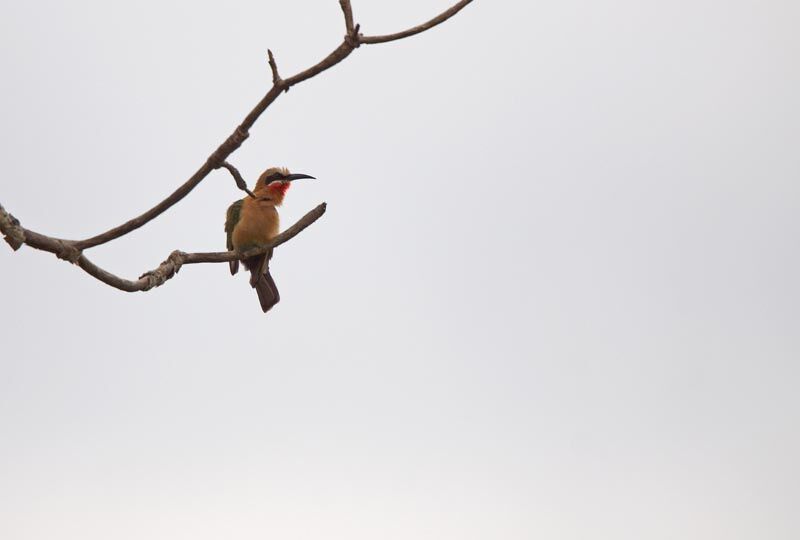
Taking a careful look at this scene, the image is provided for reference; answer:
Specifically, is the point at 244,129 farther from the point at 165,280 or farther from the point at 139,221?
the point at 165,280

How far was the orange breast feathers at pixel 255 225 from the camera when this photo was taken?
30.9 feet

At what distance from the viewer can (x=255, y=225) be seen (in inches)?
372

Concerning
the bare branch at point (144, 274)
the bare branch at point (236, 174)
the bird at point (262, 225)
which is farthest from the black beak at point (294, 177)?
the bare branch at point (236, 174)

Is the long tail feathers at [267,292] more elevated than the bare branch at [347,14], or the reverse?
the long tail feathers at [267,292]

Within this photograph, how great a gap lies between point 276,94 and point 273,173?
6.08 metres

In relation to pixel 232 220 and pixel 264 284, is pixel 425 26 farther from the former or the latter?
pixel 232 220

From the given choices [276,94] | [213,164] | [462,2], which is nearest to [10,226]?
[213,164]

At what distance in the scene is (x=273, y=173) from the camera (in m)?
9.77

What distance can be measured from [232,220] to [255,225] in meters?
0.64

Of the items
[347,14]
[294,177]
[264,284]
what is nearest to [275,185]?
[294,177]

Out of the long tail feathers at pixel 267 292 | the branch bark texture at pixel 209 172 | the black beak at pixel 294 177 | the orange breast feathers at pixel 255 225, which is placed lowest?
the branch bark texture at pixel 209 172

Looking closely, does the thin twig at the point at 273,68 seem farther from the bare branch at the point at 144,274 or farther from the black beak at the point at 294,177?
the black beak at the point at 294,177

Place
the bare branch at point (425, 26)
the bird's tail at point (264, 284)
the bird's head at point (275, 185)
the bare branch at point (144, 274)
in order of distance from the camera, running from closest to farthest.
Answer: the bare branch at point (425, 26) → the bare branch at point (144, 274) → the bird's tail at point (264, 284) → the bird's head at point (275, 185)

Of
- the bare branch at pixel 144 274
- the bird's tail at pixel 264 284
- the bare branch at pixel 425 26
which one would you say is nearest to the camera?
the bare branch at pixel 425 26
